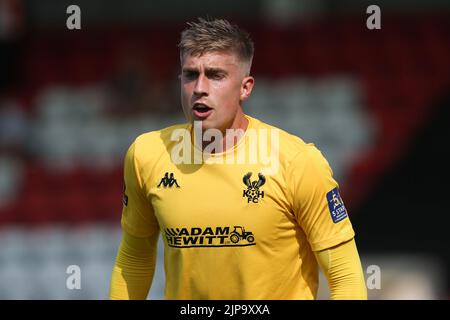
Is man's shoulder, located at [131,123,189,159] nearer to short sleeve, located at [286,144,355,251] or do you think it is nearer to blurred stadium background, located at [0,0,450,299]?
short sleeve, located at [286,144,355,251]

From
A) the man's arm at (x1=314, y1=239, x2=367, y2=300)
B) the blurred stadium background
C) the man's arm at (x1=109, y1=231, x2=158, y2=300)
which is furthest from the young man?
the blurred stadium background

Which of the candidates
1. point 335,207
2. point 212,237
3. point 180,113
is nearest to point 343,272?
point 335,207

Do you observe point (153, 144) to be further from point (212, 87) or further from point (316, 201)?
point (316, 201)

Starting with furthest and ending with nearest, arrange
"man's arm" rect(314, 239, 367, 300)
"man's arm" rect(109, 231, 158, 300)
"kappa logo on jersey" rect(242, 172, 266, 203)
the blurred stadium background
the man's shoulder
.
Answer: the blurred stadium background
"man's arm" rect(109, 231, 158, 300)
the man's shoulder
"kappa logo on jersey" rect(242, 172, 266, 203)
"man's arm" rect(314, 239, 367, 300)

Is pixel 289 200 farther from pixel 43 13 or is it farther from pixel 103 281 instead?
pixel 43 13

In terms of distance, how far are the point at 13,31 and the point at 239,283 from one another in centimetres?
1101

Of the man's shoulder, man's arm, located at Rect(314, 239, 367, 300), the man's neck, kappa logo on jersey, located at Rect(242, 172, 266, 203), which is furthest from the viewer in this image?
the man's shoulder

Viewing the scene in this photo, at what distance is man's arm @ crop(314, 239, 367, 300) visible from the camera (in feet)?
13.6

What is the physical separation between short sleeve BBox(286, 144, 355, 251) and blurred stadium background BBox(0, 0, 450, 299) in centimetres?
637

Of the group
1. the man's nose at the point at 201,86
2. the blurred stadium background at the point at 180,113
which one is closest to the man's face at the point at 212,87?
the man's nose at the point at 201,86

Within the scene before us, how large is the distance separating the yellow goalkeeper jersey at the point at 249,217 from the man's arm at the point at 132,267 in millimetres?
255

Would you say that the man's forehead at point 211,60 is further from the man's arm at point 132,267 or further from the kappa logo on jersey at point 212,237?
the man's arm at point 132,267

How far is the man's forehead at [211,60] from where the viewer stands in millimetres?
4188

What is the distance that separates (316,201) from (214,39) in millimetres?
844
